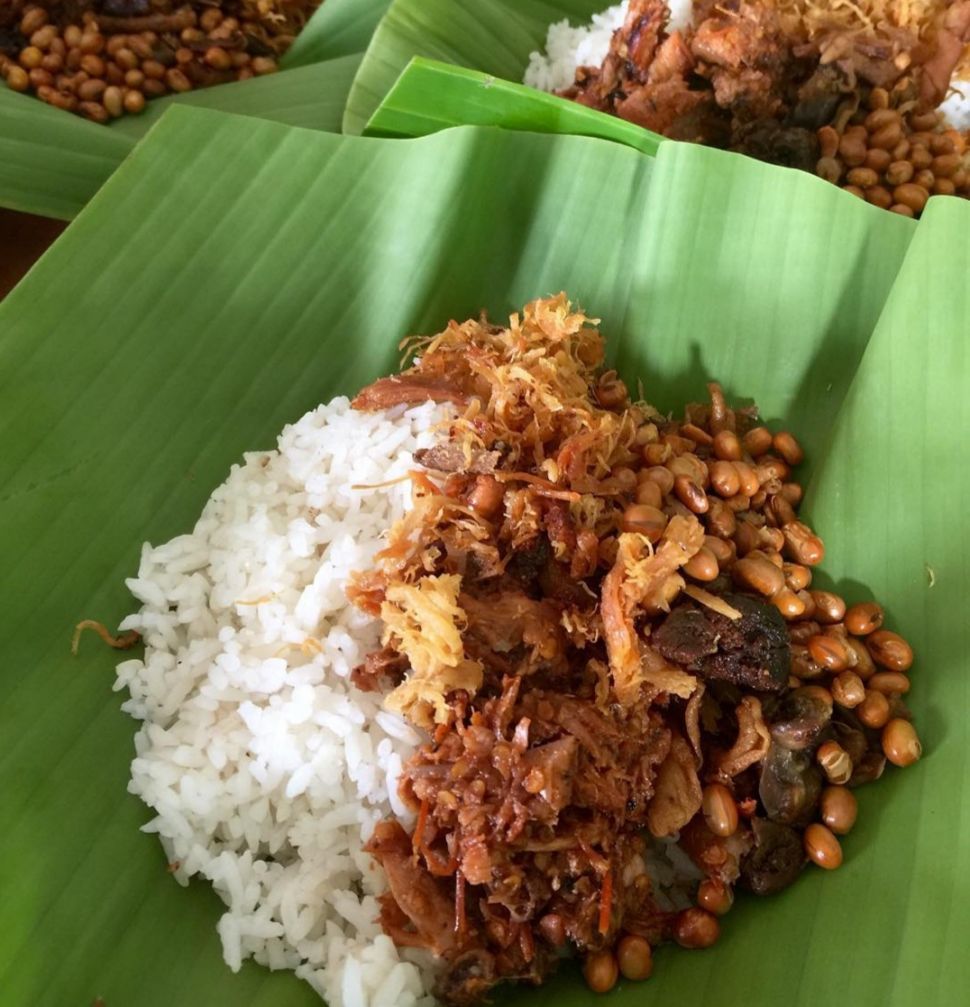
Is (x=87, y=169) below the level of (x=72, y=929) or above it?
above

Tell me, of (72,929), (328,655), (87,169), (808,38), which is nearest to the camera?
(72,929)

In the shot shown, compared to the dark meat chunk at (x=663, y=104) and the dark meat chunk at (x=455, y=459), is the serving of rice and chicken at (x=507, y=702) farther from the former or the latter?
the dark meat chunk at (x=663, y=104)

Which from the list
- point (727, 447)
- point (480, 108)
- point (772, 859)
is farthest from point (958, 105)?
point (772, 859)

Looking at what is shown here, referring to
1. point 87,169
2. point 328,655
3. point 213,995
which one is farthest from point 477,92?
point 213,995

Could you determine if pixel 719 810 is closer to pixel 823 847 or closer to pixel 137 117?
pixel 823 847

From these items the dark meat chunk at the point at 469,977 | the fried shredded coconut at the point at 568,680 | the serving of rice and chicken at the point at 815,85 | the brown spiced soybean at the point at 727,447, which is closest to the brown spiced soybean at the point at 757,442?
the brown spiced soybean at the point at 727,447

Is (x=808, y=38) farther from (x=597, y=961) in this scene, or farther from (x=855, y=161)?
(x=597, y=961)

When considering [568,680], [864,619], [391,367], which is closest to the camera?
[568,680]
